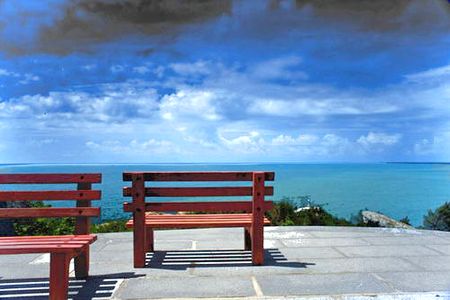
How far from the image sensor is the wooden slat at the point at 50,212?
4.69 metres

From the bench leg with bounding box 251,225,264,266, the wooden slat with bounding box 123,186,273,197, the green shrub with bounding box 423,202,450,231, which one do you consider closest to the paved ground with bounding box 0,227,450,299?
the bench leg with bounding box 251,225,264,266

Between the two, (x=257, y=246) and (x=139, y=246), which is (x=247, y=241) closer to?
(x=257, y=246)

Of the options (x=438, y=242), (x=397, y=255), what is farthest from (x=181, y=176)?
(x=438, y=242)

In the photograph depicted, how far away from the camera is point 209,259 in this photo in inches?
219

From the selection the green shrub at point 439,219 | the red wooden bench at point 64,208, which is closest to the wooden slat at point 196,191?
the red wooden bench at point 64,208

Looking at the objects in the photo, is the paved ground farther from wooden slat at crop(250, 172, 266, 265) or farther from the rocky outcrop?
the rocky outcrop

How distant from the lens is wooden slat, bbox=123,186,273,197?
512 centimetres

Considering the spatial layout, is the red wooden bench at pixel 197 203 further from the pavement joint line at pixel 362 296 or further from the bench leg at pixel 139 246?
the pavement joint line at pixel 362 296

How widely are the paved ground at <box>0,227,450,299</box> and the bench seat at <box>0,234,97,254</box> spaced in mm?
452

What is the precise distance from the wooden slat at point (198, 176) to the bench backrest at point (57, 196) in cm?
43

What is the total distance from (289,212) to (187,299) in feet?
23.1

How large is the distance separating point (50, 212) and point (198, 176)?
1487 millimetres

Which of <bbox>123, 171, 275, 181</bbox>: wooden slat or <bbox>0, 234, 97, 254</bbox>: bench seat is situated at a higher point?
<bbox>123, 171, 275, 181</bbox>: wooden slat

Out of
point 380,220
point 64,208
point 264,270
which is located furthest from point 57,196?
point 380,220
